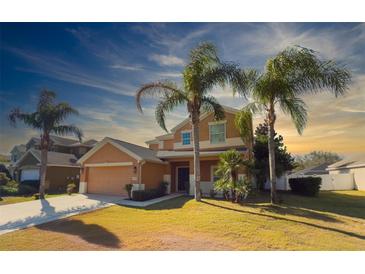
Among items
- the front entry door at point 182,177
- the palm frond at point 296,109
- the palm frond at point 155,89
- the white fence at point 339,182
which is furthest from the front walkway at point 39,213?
the white fence at point 339,182

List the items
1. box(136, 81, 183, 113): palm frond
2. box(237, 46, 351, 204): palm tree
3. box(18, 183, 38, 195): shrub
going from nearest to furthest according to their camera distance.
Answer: box(237, 46, 351, 204): palm tree < box(136, 81, 183, 113): palm frond < box(18, 183, 38, 195): shrub

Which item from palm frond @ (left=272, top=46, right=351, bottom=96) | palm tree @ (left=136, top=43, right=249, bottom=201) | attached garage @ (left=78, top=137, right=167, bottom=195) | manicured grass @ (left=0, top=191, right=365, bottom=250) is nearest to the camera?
manicured grass @ (left=0, top=191, right=365, bottom=250)

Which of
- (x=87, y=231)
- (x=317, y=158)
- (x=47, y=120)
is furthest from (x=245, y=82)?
(x=317, y=158)

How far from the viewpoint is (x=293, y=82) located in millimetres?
11195

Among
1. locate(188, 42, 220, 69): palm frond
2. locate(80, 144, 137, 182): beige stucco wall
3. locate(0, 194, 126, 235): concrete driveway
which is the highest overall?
locate(188, 42, 220, 69): palm frond

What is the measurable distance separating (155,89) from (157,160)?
6.36 m

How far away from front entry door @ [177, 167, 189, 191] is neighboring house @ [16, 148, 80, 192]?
11.8 m

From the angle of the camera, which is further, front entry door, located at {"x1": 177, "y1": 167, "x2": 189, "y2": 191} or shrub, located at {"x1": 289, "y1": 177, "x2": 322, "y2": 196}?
front entry door, located at {"x1": 177, "y1": 167, "x2": 189, "y2": 191}

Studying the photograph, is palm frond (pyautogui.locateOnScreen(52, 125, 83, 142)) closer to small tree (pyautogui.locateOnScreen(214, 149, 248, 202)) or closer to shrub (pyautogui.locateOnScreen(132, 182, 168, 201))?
shrub (pyautogui.locateOnScreen(132, 182, 168, 201))

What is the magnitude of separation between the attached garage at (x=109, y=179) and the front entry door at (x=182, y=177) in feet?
15.2

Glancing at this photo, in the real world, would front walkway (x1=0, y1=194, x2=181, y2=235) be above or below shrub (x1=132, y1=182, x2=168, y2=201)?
below

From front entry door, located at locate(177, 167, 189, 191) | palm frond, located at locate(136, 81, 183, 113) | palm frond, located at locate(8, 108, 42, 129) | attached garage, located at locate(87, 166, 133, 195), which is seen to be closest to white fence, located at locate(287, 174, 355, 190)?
front entry door, located at locate(177, 167, 189, 191)

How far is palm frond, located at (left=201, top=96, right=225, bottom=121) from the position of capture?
519 inches
